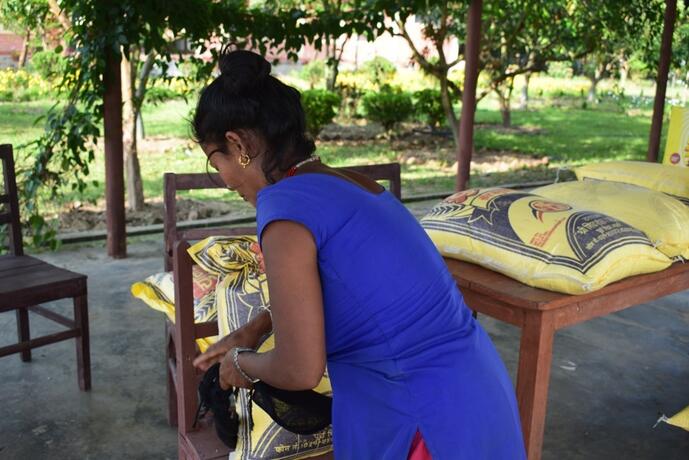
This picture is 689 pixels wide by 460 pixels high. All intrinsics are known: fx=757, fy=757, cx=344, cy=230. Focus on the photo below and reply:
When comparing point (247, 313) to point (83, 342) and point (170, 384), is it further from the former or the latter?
point (83, 342)

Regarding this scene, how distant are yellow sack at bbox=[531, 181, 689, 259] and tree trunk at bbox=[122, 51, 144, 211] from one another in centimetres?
368

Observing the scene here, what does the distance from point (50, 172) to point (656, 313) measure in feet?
12.1

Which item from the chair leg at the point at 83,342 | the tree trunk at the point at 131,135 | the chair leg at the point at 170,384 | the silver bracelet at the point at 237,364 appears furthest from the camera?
the tree trunk at the point at 131,135

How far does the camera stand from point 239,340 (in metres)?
1.70

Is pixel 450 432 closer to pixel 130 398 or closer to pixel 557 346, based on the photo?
pixel 130 398

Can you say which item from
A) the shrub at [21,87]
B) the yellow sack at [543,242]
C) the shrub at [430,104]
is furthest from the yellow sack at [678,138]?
the shrub at [21,87]

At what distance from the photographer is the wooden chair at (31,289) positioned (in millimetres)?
2785

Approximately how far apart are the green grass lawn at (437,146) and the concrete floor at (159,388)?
284 cm

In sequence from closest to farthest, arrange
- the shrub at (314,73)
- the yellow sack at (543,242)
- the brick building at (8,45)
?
the yellow sack at (543,242) → the shrub at (314,73) → the brick building at (8,45)

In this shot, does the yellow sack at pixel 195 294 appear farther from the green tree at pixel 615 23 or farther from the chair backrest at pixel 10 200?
the green tree at pixel 615 23

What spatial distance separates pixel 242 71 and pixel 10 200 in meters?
2.15

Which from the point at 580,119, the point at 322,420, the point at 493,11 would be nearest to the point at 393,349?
the point at 322,420

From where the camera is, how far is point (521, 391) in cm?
210

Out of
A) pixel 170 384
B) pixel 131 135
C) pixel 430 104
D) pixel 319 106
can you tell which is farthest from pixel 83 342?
pixel 430 104
